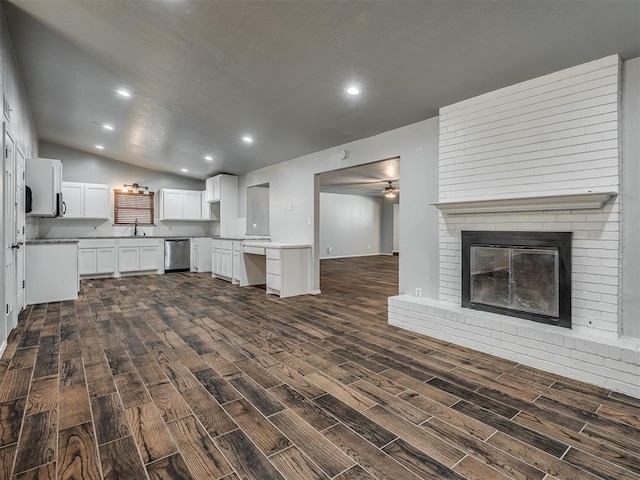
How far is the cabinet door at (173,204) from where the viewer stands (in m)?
8.09

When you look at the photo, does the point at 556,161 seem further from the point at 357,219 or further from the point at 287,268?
the point at 357,219

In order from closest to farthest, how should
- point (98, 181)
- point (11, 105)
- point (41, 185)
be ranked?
point (11, 105)
point (41, 185)
point (98, 181)

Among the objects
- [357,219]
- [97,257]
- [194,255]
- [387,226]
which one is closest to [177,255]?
[194,255]

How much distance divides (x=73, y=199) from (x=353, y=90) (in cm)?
683

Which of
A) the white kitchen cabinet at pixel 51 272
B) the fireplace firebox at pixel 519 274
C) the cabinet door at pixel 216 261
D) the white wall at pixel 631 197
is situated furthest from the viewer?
the cabinet door at pixel 216 261

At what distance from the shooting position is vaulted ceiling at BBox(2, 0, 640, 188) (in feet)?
7.03

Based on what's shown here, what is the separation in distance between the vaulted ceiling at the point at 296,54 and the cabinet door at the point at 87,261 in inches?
127

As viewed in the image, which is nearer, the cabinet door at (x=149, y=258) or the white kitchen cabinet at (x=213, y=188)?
the cabinet door at (x=149, y=258)

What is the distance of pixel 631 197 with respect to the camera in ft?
7.86

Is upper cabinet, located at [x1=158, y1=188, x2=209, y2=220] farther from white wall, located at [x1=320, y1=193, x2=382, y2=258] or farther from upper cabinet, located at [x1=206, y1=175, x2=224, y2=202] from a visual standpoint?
white wall, located at [x1=320, y1=193, x2=382, y2=258]

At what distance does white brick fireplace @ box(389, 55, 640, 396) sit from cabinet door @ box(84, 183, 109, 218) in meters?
7.31

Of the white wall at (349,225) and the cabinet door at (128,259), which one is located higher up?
the white wall at (349,225)

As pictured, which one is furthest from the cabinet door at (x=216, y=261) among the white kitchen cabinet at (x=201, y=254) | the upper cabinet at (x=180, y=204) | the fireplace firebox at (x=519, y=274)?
the fireplace firebox at (x=519, y=274)

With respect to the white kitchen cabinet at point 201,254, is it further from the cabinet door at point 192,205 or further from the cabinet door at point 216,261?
the cabinet door at point 216,261
